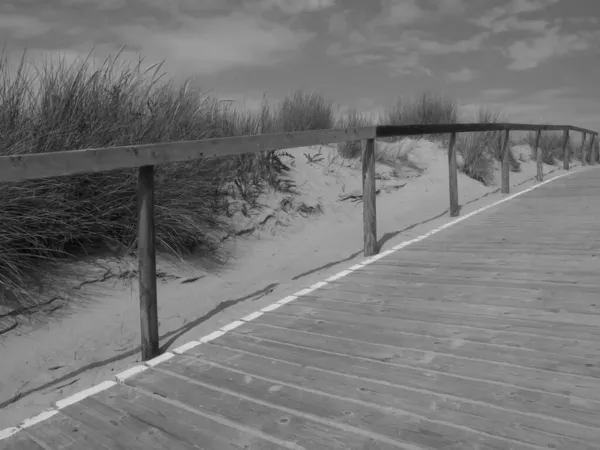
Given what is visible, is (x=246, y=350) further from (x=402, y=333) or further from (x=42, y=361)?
(x=42, y=361)

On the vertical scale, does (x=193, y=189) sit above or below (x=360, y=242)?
above

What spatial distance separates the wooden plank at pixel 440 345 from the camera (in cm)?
246

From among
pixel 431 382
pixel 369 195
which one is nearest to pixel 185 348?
pixel 431 382

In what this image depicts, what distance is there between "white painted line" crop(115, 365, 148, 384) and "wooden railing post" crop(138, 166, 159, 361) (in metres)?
0.40

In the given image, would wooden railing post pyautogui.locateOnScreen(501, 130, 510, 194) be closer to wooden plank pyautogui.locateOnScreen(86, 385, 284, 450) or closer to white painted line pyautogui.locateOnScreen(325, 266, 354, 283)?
white painted line pyautogui.locateOnScreen(325, 266, 354, 283)

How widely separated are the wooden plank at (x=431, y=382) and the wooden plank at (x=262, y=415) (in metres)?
0.31

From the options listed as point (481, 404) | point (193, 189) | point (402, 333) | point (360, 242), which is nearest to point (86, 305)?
point (193, 189)

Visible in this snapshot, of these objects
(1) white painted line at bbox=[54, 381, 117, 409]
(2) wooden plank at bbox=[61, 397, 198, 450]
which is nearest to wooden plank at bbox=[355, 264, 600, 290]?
(1) white painted line at bbox=[54, 381, 117, 409]

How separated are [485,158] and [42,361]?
11872 millimetres

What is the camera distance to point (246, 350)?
112 inches

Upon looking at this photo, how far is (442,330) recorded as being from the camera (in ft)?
9.86

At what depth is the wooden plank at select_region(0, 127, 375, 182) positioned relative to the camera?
2.56 m

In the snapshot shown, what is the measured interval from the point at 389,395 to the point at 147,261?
5.15 ft

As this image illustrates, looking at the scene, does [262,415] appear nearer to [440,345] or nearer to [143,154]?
[440,345]
